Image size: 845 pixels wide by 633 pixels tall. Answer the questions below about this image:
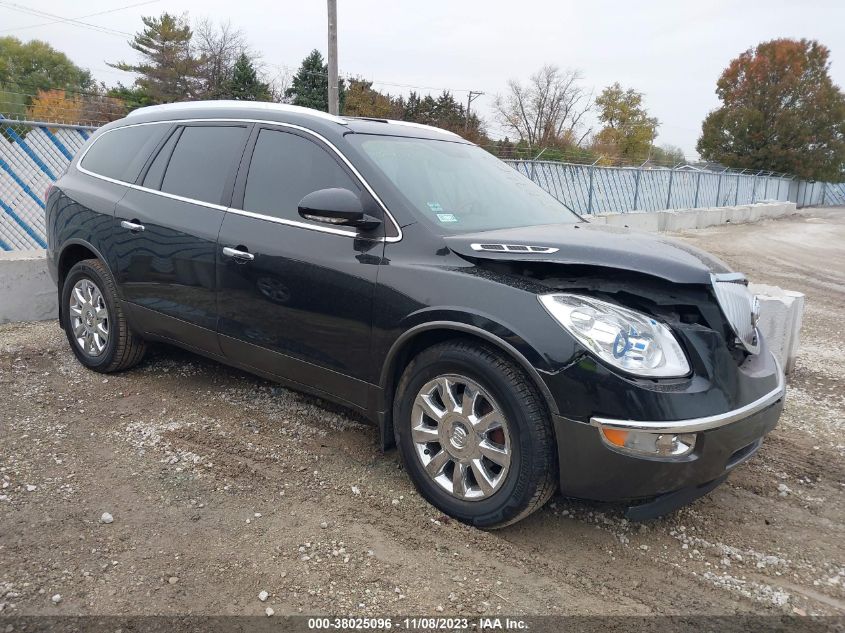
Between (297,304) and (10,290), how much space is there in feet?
13.4

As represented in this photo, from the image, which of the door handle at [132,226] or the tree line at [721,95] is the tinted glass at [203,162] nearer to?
the door handle at [132,226]

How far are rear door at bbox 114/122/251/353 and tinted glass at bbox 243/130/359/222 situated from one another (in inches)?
7.4

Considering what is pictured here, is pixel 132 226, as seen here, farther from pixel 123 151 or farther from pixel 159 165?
pixel 123 151

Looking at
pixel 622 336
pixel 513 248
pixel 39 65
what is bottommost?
pixel 622 336

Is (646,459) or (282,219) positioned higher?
(282,219)

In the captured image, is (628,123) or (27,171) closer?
(27,171)

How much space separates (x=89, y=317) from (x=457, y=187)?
296cm

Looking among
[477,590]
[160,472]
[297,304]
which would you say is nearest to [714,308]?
[477,590]

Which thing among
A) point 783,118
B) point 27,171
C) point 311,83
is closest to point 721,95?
point 783,118

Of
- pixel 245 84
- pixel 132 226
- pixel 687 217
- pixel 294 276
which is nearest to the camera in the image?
pixel 294 276

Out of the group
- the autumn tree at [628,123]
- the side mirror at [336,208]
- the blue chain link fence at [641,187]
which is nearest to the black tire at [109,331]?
the side mirror at [336,208]

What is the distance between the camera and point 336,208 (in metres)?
3.10

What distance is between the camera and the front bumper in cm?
257

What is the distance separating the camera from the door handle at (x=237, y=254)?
365cm
